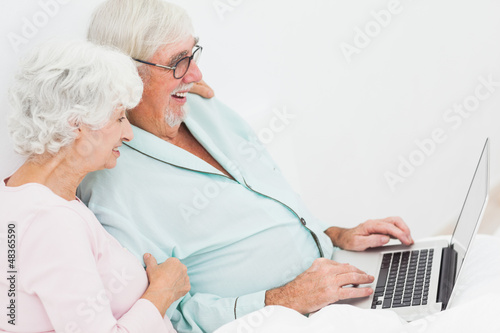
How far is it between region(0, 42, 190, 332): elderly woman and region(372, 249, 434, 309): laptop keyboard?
1.70 ft

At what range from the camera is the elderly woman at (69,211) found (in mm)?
1183

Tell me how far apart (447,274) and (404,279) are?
4.3 inches

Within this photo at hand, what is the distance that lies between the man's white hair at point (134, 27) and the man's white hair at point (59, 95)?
0.23 meters

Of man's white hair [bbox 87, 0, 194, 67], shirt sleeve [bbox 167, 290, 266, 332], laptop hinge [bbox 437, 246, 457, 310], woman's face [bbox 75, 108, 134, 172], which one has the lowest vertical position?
shirt sleeve [bbox 167, 290, 266, 332]

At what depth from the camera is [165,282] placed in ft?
4.60

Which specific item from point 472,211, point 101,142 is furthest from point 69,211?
point 472,211

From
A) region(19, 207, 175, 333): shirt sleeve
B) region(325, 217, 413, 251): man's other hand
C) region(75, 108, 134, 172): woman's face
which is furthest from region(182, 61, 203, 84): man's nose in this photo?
region(325, 217, 413, 251): man's other hand

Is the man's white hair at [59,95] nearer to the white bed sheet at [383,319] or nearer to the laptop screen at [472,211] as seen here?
the white bed sheet at [383,319]

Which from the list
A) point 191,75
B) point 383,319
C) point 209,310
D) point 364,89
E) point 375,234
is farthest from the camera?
point 364,89

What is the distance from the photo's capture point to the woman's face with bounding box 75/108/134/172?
1319 millimetres

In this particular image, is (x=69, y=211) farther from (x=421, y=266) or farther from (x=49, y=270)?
(x=421, y=266)

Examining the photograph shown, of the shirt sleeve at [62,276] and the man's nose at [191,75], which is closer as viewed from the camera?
the shirt sleeve at [62,276]

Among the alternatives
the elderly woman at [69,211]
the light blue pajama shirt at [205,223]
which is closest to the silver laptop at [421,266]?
the light blue pajama shirt at [205,223]

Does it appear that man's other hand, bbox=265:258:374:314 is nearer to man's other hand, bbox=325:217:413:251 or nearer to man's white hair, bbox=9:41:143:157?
man's other hand, bbox=325:217:413:251
